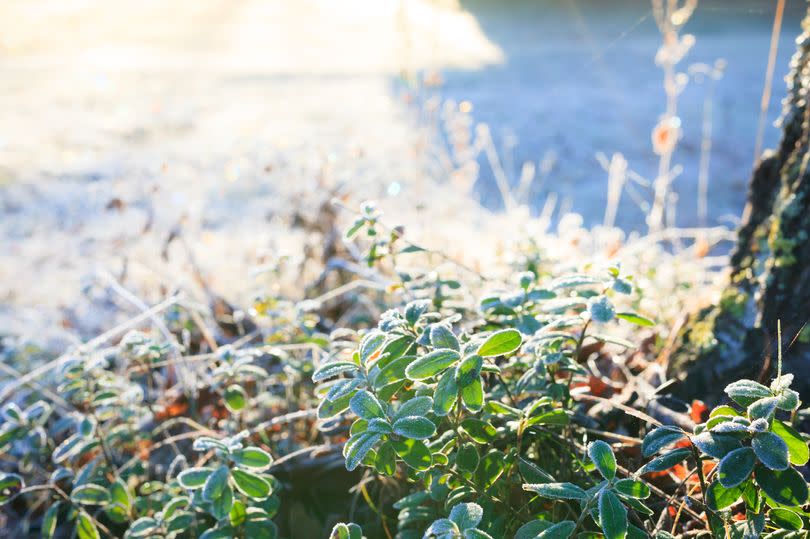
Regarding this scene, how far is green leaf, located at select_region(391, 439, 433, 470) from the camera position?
97cm

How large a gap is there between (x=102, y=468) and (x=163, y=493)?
0.15 meters

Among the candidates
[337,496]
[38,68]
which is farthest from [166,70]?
[337,496]

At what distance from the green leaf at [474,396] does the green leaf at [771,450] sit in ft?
1.12

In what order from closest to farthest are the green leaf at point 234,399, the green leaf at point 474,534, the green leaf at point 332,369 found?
1. the green leaf at point 474,534
2. the green leaf at point 332,369
3. the green leaf at point 234,399

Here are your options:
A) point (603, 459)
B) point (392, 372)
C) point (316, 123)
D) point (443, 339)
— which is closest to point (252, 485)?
point (392, 372)

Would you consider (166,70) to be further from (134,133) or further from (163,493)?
(163,493)

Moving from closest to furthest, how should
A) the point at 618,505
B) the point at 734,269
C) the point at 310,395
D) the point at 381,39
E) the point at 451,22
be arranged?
1. the point at 618,505
2. the point at 734,269
3. the point at 310,395
4. the point at 381,39
5. the point at 451,22

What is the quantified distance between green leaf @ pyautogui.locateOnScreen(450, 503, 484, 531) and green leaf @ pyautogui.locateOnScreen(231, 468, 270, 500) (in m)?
0.35

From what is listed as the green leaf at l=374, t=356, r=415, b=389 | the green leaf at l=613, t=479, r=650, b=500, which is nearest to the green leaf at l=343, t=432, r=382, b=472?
the green leaf at l=374, t=356, r=415, b=389

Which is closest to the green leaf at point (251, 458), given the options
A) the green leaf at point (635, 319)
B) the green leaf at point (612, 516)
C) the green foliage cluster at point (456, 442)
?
the green foliage cluster at point (456, 442)

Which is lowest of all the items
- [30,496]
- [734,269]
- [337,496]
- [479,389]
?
[30,496]

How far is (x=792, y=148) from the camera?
5.09ft

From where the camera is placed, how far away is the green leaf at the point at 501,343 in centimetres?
98

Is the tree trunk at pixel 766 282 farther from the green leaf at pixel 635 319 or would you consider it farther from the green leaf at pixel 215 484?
the green leaf at pixel 215 484
